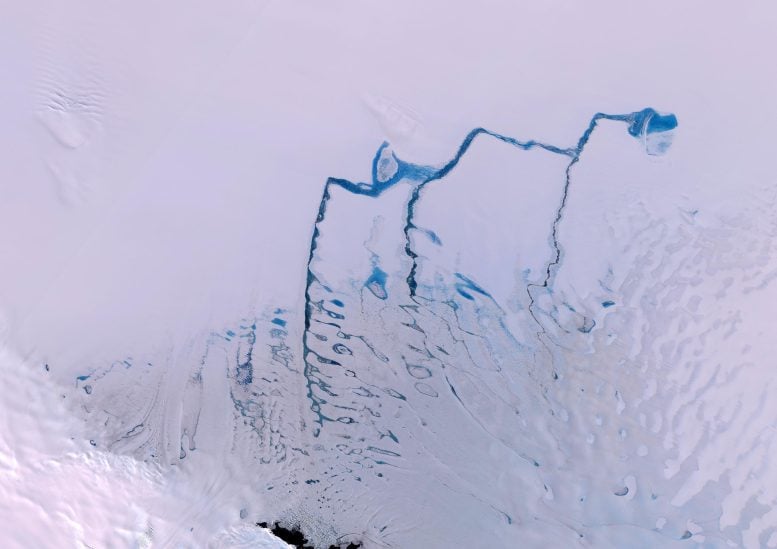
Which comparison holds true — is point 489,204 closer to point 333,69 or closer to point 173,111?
point 333,69

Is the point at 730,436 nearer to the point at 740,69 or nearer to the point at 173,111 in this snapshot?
the point at 740,69

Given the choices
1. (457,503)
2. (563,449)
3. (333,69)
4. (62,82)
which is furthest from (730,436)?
(62,82)

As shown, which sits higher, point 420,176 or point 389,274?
point 420,176

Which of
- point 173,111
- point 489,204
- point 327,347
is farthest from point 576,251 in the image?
point 173,111

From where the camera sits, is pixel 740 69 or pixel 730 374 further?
pixel 740 69

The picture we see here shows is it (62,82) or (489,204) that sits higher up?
(489,204)

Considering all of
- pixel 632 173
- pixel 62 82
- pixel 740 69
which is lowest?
pixel 62 82
